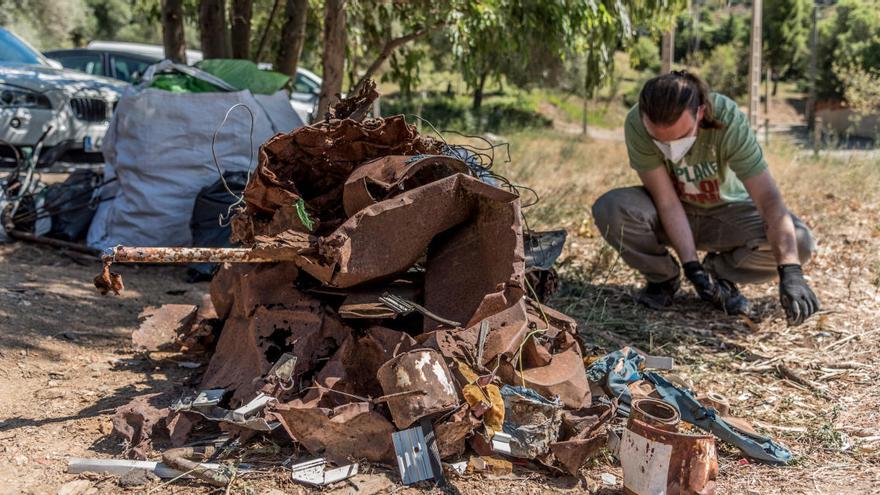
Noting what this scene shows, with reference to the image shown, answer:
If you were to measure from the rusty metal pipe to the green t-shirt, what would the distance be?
7.43ft

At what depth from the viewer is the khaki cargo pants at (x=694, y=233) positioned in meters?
4.31

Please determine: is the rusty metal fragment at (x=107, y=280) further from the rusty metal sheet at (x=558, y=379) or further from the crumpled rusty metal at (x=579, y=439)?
the crumpled rusty metal at (x=579, y=439)

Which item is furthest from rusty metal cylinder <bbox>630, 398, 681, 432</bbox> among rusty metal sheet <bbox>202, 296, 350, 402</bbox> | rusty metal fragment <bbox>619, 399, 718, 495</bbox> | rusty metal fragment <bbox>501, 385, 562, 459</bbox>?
rusty metal sheet <bbox>202, 296, 350, 402</bbox>

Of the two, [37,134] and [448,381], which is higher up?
[37,134]

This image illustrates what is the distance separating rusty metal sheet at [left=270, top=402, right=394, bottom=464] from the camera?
7.95ft

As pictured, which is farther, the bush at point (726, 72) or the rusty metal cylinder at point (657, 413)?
the bush at point (726, 72)

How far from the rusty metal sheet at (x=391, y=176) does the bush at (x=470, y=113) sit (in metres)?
19.4

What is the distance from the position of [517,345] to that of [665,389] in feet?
1.94

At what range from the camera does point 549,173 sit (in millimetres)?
8875

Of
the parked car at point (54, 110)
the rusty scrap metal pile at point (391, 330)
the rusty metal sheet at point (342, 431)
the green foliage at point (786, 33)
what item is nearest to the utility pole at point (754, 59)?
the parked car at point (54, 110)

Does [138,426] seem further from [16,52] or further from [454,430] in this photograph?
[16,52]

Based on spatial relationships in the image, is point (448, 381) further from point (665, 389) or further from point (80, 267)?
point (80, 267)

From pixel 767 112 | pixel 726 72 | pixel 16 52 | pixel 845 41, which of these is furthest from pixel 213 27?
pixel 845 41

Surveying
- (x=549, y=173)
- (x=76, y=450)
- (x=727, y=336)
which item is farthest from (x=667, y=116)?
(x=549, y=173)
